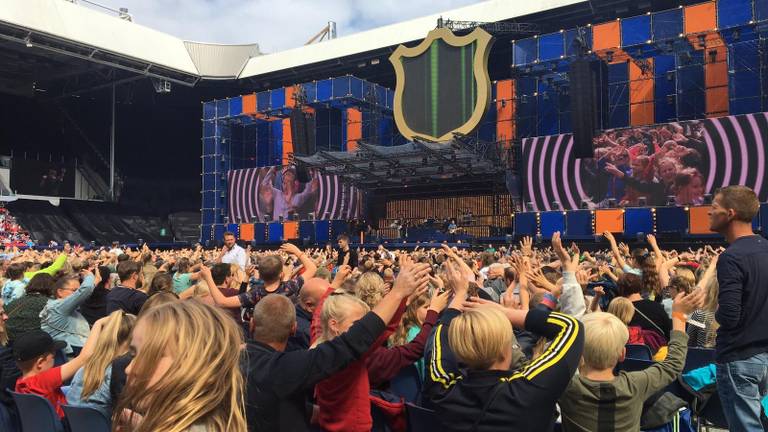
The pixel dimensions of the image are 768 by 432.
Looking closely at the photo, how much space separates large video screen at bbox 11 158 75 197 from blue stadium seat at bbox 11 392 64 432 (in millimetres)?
36863

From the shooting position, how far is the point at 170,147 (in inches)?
1633

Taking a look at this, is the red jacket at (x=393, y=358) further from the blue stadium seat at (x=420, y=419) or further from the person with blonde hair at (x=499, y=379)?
the person with blonde hair at (x=499, y=379)

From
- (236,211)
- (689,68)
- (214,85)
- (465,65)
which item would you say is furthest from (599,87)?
(214,85)

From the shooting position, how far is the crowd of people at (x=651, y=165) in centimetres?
2203

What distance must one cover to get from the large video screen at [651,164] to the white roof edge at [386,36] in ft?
20.9

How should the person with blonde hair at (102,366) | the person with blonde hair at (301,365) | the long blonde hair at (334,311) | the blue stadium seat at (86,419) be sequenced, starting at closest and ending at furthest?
the person with blonde hair at (301,365)
the long blonde hair at (334,311)
the blue stadium seat at (86,419)
the person with blonde hair at (102,366)

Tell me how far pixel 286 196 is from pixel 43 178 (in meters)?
15.2

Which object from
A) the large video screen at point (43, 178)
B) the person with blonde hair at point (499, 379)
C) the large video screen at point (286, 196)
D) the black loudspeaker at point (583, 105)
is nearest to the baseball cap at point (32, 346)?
the person with blonde hair at point (499, 379)

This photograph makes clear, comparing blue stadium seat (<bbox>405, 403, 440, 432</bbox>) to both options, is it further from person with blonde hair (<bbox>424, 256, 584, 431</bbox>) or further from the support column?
the support column

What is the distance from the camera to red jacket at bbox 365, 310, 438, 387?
10.7ft

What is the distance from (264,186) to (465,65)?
13.0 m

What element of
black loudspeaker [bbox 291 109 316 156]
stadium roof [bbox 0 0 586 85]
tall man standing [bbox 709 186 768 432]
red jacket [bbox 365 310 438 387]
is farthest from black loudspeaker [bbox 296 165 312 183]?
tall man standing [bbox 709 186 768 432]

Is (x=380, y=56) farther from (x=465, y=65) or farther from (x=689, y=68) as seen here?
(x=689, y=68)

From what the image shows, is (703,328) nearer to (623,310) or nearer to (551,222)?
(623,310)
